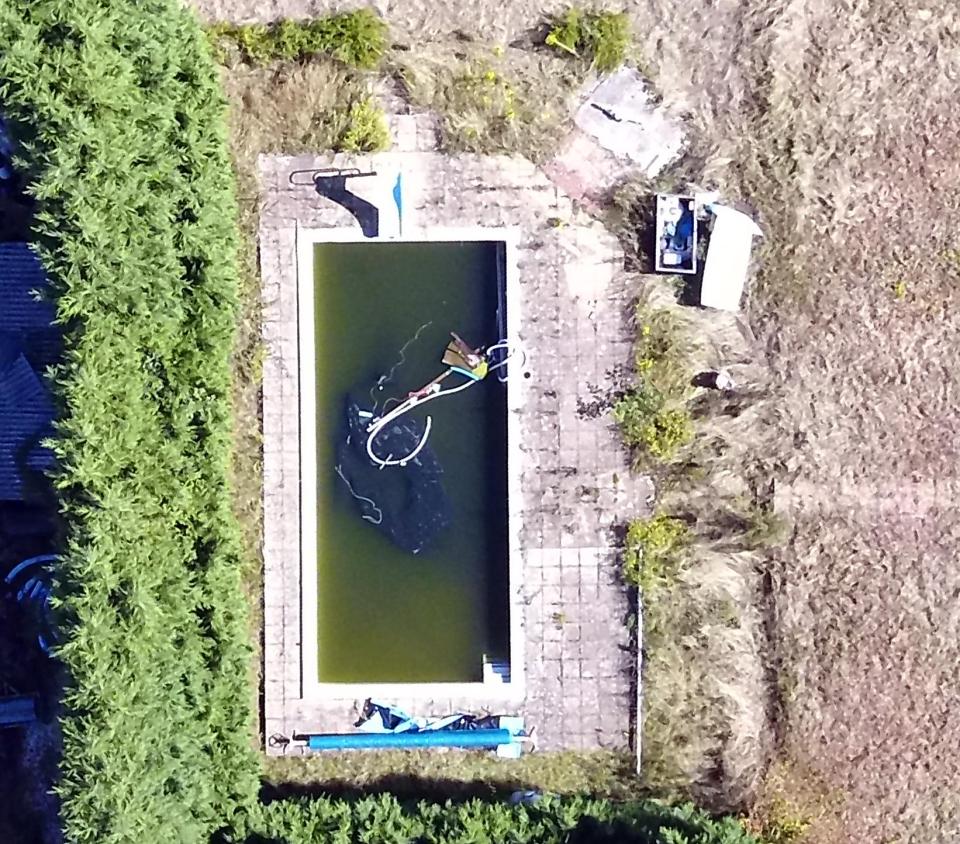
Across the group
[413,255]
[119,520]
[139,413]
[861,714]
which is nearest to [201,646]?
[119,520]

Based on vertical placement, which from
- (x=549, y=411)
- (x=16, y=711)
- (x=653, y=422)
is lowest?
(x=16, y=711)

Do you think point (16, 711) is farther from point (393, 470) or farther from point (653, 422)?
point (653, 422)

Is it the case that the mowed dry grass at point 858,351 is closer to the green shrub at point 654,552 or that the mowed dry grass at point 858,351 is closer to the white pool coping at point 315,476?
the green shrub at point 654,552

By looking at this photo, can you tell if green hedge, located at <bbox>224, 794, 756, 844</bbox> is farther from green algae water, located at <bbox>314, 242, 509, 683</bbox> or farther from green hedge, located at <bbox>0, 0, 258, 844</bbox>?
green algae water, located at <bbox>314, 242, 509, 683</bbox>

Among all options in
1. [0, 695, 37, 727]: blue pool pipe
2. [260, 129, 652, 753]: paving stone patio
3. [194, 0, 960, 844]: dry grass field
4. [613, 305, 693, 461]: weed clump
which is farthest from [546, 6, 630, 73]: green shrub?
[0, 695, 37, 727]: blue pool pipe

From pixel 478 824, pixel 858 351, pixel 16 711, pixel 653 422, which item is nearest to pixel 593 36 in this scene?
pixel 653 422

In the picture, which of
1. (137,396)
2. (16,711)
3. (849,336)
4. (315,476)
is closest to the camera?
(137,396)

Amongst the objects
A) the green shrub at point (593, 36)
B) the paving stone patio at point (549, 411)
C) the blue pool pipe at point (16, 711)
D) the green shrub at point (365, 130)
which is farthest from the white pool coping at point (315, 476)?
the blue pool pipe at point (16, 711)
